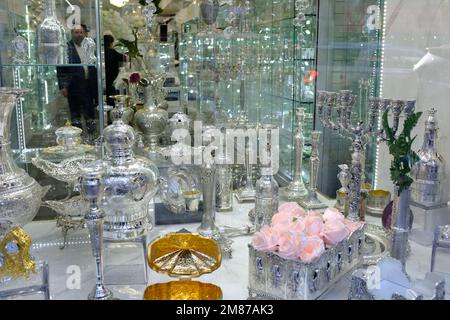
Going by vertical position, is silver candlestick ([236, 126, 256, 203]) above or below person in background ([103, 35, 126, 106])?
below

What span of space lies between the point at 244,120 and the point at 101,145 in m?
0.86

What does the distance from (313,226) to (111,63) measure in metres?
1.84

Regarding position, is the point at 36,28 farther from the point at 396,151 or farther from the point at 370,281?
the point at 370,281

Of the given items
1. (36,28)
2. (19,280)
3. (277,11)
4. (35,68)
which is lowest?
(19,280)

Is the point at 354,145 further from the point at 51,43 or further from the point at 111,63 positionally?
the point at 111,63

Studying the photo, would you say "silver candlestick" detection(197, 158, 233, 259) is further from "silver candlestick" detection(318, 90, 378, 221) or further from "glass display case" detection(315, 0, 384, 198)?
"glass display case" detection(315, 0, 384, 198)

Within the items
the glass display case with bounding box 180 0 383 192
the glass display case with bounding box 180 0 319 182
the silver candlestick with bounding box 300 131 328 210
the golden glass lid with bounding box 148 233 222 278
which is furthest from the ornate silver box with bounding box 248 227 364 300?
the glass display case with bounding box 180 0 319 182

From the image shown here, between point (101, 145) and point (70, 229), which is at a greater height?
point (101, 145)

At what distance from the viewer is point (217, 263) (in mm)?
1296

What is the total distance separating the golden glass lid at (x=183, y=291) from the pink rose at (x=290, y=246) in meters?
0.20

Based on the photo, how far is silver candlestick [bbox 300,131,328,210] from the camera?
208cm

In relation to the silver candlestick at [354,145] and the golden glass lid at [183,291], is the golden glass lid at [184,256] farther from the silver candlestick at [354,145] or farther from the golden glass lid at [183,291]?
the silver candlestick at [354,145]

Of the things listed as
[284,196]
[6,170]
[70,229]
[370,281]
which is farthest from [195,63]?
[370,281]

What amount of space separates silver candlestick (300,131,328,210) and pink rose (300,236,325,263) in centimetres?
89
